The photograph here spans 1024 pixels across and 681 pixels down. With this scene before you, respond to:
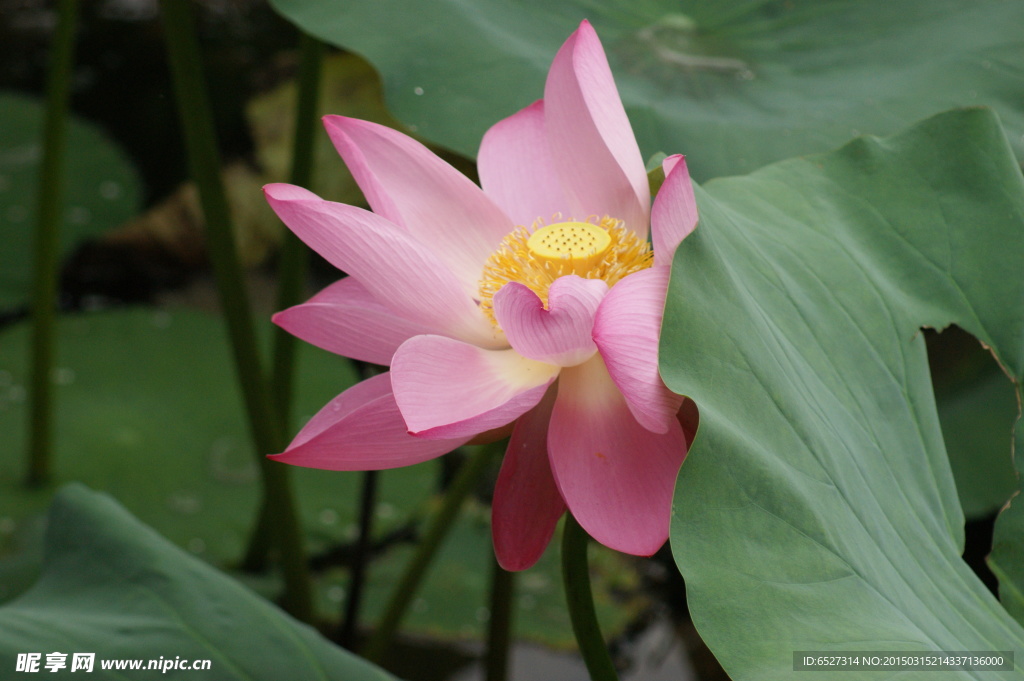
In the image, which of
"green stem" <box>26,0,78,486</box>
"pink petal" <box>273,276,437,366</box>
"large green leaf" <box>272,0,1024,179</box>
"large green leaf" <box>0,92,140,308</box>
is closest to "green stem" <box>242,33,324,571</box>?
"large green leaf" <box>272,0,1024,179</box>

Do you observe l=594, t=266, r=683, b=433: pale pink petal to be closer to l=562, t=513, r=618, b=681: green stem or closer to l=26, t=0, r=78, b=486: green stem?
l=562, t=513, r=618, b=681: green stem

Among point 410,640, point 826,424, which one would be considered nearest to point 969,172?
point 826,424

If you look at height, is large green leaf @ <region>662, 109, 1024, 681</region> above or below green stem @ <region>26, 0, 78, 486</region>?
above

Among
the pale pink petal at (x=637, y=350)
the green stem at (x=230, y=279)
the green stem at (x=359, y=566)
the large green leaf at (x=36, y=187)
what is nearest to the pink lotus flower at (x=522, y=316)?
the pale pink petal at (x=637, y=350)

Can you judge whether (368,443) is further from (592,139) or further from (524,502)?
(592,139)

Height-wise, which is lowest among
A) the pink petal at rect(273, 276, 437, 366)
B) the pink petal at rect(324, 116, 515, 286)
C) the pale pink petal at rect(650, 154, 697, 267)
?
the pink petal at rect(273, 276, 437, 366)

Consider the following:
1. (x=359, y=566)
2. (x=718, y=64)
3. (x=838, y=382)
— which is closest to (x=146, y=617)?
(x=838, y=382)

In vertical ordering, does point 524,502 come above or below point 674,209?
below
